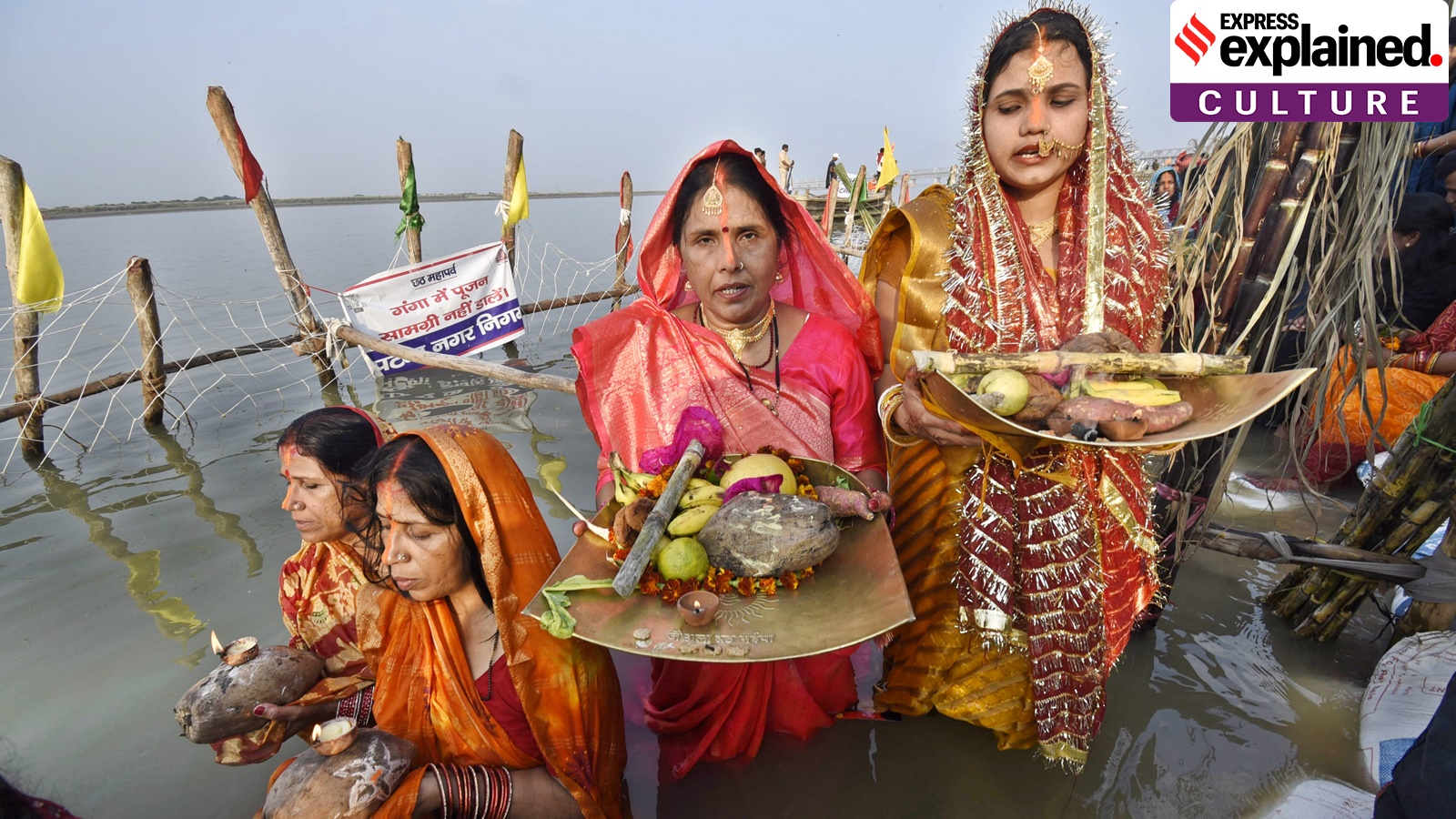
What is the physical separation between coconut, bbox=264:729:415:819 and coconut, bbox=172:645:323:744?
0.53 m

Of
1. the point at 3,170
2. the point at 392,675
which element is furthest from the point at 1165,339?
the point at 3,170

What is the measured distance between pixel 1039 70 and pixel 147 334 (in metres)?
8.93

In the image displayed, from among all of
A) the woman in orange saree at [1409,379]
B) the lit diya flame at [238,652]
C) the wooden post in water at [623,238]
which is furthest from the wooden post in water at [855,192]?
the lit diya flame at [238,652]

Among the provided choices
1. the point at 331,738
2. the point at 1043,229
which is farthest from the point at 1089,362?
the point at 331,738

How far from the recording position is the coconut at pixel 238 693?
2145mm

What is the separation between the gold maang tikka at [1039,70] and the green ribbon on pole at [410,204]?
9220 millimetres

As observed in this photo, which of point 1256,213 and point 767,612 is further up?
point 1256,213

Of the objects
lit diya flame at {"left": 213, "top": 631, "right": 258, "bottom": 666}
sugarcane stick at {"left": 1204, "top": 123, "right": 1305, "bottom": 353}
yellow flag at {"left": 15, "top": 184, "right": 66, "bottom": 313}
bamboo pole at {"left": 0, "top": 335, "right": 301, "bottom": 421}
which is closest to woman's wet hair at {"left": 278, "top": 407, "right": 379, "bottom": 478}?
lit diya flame at {"left": 213, "top": 631, "right": 258, "bottom": 666}

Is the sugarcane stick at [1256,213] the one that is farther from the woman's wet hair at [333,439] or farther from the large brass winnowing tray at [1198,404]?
the woman's wet hair at [333,439]

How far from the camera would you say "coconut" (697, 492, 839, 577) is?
1.80m

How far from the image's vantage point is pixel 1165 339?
2.95m

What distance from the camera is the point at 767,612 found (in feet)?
5.69

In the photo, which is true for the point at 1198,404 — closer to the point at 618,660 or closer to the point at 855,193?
the point at 618,660

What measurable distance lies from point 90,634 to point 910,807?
495 centimetres
